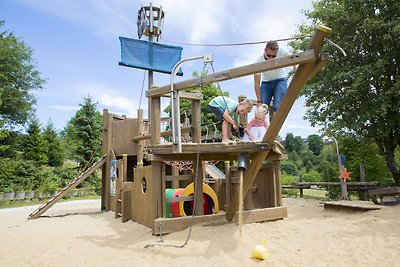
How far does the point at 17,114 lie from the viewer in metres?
26.5

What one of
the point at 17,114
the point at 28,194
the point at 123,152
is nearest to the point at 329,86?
the point at 123,152

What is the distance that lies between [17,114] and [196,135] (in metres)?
24.3

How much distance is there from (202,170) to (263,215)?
54.1 inches

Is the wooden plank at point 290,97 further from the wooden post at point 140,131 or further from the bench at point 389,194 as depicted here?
the wooden post at point 140,131

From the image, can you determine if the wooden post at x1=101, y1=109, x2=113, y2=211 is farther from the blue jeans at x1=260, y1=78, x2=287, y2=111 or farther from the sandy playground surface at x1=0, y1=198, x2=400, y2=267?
the blue jeans at x1=260, y1=78, x2=287, y2=111

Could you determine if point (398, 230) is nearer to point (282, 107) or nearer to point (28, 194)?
point (282, 107)

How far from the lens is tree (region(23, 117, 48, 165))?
25766mm

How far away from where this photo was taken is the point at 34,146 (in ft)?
85.8

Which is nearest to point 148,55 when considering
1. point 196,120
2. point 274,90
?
point 196,120

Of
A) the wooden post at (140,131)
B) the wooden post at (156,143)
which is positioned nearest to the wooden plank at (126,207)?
the wooden post at (140,131)

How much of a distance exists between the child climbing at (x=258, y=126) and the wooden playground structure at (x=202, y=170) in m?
0.26

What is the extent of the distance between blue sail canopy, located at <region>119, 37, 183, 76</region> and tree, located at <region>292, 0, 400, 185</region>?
20.3 ft

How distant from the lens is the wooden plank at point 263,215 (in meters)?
5.98

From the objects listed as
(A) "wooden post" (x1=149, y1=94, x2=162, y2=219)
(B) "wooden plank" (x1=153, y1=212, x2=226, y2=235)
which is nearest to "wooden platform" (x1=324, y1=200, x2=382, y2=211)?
(B) "wooden plank" (x1=153, y1=212, x2=226, y2=235)
